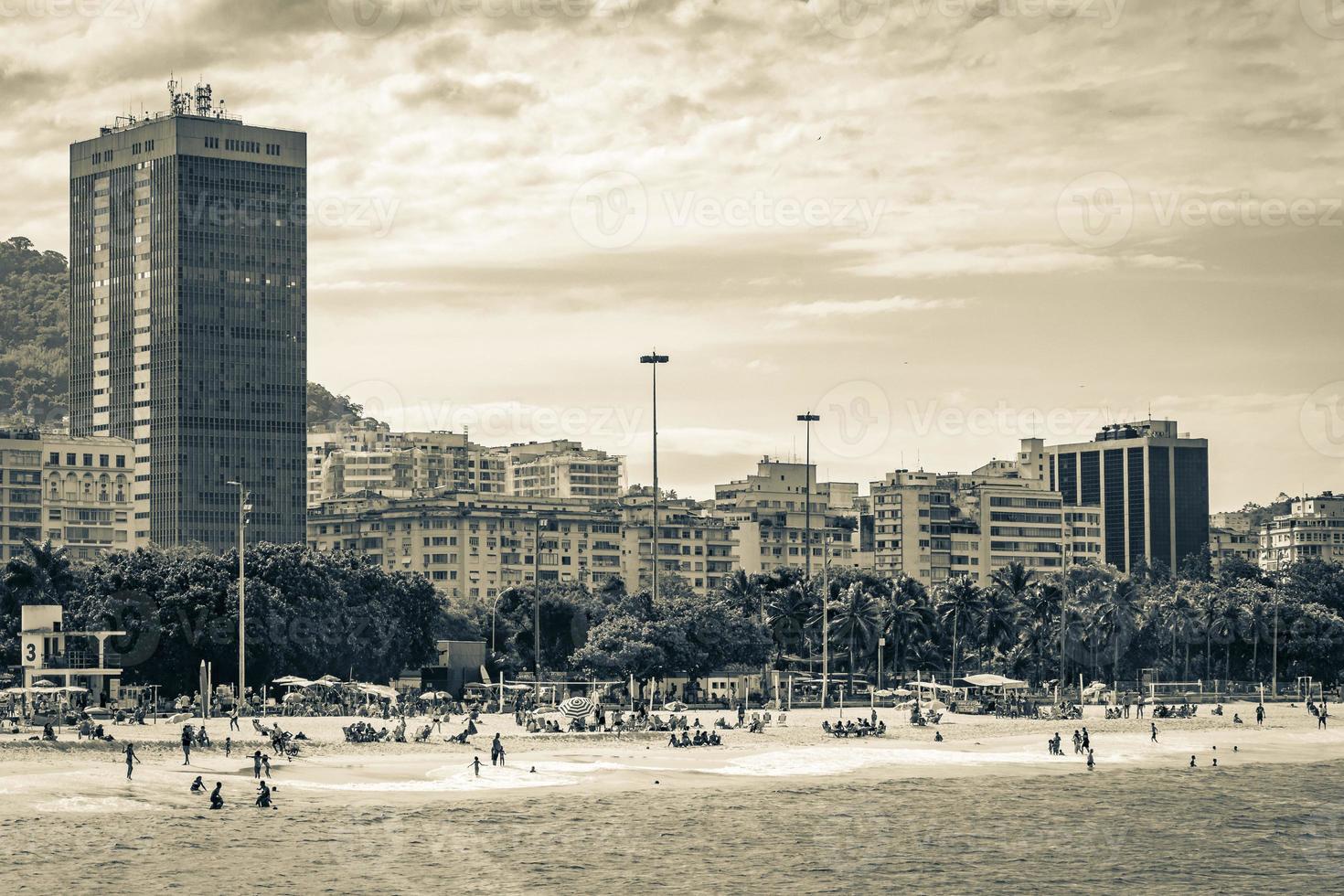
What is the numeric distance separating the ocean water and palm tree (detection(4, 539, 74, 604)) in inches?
2463

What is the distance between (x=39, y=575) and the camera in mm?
149125

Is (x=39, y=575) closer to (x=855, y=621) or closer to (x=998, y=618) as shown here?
(x=855, y=621)

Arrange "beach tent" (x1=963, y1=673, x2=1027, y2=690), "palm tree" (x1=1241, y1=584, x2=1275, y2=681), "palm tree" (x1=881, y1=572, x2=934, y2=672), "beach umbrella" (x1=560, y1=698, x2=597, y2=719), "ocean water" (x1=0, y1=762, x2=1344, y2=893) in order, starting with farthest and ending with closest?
"palm tree" (x1=1241, y1=584, x2=1275, y2=681)
"palm tree" (x1=881, y1=572, x2=934, y2=672)
"beach tent" (x1=963, y1=673, x2=1027, y2=690)
"beach umbrella" (x1=560, y1=698, x2=597, y2=719)
"ocean water" (x1=0, y1=762, x2=1344, y2=893)

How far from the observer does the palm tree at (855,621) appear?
158500mm

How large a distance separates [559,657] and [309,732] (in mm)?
69580

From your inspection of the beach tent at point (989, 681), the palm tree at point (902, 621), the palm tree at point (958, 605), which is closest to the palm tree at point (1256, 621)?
the palm tree at point (958, 605)

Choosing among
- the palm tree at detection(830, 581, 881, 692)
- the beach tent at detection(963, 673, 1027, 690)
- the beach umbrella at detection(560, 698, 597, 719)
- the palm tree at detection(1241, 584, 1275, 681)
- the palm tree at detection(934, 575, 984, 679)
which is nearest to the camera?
the beach umbrella at detection(560, 698, 597, 719)

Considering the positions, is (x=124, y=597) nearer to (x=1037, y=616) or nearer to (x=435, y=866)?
(x=435, y=866)

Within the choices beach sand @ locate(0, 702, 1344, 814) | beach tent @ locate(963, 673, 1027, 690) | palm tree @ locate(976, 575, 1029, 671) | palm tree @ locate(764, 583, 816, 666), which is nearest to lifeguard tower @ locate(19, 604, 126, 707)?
beach sand @ locate(0, 702, 1344, 814)

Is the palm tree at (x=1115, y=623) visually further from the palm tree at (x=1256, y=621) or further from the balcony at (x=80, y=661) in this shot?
the balcony at (x=80, y=661)

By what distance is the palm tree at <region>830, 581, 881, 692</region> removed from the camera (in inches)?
6240

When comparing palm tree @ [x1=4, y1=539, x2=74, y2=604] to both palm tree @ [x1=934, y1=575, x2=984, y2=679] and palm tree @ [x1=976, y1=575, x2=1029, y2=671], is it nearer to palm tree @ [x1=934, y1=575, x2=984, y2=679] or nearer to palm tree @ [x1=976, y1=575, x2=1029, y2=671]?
palm tree @ [x1=934, y1=575, x2=984, y2=679]

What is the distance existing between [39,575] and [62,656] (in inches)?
615

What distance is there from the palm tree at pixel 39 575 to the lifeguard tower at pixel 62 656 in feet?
14.1
